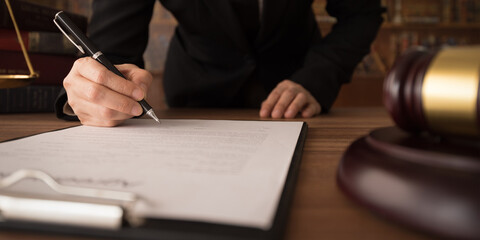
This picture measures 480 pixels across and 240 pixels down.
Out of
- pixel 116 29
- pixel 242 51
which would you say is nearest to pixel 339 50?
pixel 242 51

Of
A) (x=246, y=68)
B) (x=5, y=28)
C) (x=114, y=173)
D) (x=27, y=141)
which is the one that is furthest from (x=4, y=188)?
(x=246, y=68)

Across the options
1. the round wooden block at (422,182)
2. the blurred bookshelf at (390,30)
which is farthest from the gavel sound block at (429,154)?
the blurred bookshelf at (390,30)

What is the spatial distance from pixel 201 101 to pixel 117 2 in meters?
0.45

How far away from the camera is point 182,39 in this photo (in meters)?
1.32

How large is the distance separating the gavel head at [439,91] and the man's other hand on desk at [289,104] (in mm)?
560

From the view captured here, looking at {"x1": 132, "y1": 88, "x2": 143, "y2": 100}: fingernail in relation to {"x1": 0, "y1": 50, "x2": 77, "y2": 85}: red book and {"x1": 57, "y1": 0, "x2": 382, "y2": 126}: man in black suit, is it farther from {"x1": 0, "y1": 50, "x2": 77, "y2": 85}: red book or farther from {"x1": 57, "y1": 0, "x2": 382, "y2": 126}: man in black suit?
{"x1": 0, "y1": 50, "x2": 77, "y2": 85}: red book

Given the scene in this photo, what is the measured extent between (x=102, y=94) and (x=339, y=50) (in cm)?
74

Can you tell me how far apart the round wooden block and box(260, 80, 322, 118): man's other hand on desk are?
1.84 ft

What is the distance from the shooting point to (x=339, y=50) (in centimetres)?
110

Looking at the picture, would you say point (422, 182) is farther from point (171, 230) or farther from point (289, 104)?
point (289, 104)

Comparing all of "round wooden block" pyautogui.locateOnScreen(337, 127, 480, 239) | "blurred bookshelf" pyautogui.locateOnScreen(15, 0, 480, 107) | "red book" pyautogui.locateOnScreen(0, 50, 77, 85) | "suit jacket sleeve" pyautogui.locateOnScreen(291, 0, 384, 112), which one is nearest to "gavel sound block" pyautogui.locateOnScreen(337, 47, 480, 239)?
"round wooden block" pyautogui.locateOnScreen(337, 127, 480, 239)

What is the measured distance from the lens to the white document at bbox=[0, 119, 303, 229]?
0.73 feet

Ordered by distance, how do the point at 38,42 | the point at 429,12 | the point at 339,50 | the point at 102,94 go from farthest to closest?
the point at 429,12
the point at 339,50
the point at 38,42
the point at 102,94

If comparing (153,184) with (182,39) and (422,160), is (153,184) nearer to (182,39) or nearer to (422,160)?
(422,160)
